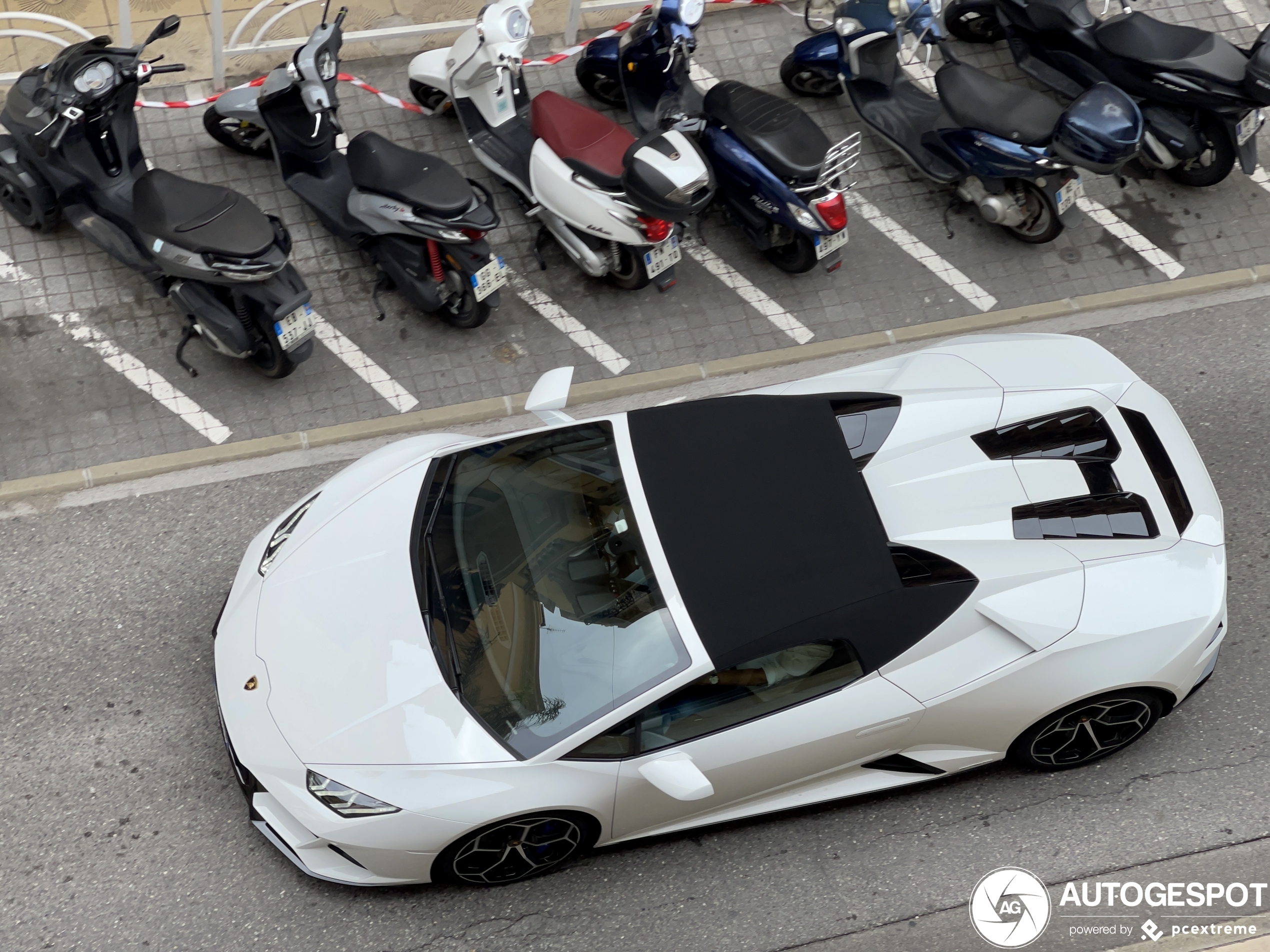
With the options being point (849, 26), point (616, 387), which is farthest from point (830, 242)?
point (849, 26)

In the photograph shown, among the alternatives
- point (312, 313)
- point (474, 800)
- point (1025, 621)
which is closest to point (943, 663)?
point (1025, 621)

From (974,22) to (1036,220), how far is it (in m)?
2.03

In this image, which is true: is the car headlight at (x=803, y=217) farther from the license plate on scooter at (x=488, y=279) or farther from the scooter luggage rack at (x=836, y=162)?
the license plate on scooter at (x=488, y=279)

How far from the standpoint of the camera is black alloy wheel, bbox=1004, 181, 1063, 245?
8.00m

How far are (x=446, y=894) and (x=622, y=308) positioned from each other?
382cm

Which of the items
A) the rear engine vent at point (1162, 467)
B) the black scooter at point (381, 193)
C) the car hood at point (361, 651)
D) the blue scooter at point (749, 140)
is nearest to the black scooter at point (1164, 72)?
the blue scooter at point (749, 140)

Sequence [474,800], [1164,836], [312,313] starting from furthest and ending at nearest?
1. [312,313]
2. [1164,836]
3. [474,800]

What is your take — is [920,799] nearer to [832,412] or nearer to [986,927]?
[986,927]

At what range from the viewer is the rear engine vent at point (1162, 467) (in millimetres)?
5578

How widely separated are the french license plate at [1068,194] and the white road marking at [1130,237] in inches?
8.8

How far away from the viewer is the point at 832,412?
5652mm

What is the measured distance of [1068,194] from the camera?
7941mm

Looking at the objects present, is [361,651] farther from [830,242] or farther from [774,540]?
[830,242]

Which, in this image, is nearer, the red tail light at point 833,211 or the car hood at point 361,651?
the car hood at point 361,651
